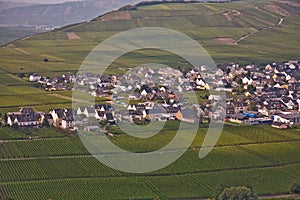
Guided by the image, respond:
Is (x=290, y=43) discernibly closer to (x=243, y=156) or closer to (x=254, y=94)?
(x=254, y=94)

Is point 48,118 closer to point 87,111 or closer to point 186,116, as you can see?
point 87,111

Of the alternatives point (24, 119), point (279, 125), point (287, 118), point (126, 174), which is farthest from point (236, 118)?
point (126, 174)

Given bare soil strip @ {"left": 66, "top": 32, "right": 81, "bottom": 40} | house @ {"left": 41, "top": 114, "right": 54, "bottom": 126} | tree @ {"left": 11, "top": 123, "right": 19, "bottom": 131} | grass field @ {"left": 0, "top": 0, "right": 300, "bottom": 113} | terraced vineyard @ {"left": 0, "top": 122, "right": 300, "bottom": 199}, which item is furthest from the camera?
bare soil strip @ {"left": 66, "top": 32, "right": 81, "bottom": 40}

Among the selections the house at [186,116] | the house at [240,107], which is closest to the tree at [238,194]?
the house at [186,116]

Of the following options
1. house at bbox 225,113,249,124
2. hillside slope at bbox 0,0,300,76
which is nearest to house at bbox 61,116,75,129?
house at bbox 225,113,249,124

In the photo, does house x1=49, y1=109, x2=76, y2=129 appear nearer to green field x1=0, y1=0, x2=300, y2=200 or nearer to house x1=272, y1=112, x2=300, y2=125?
green field x1=0, y1=0, x2=300, y2=200

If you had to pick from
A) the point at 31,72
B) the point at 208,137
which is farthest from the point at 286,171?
the point at 31,72

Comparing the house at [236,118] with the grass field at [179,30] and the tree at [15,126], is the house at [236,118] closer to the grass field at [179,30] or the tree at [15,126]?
the tree at [15,126]
